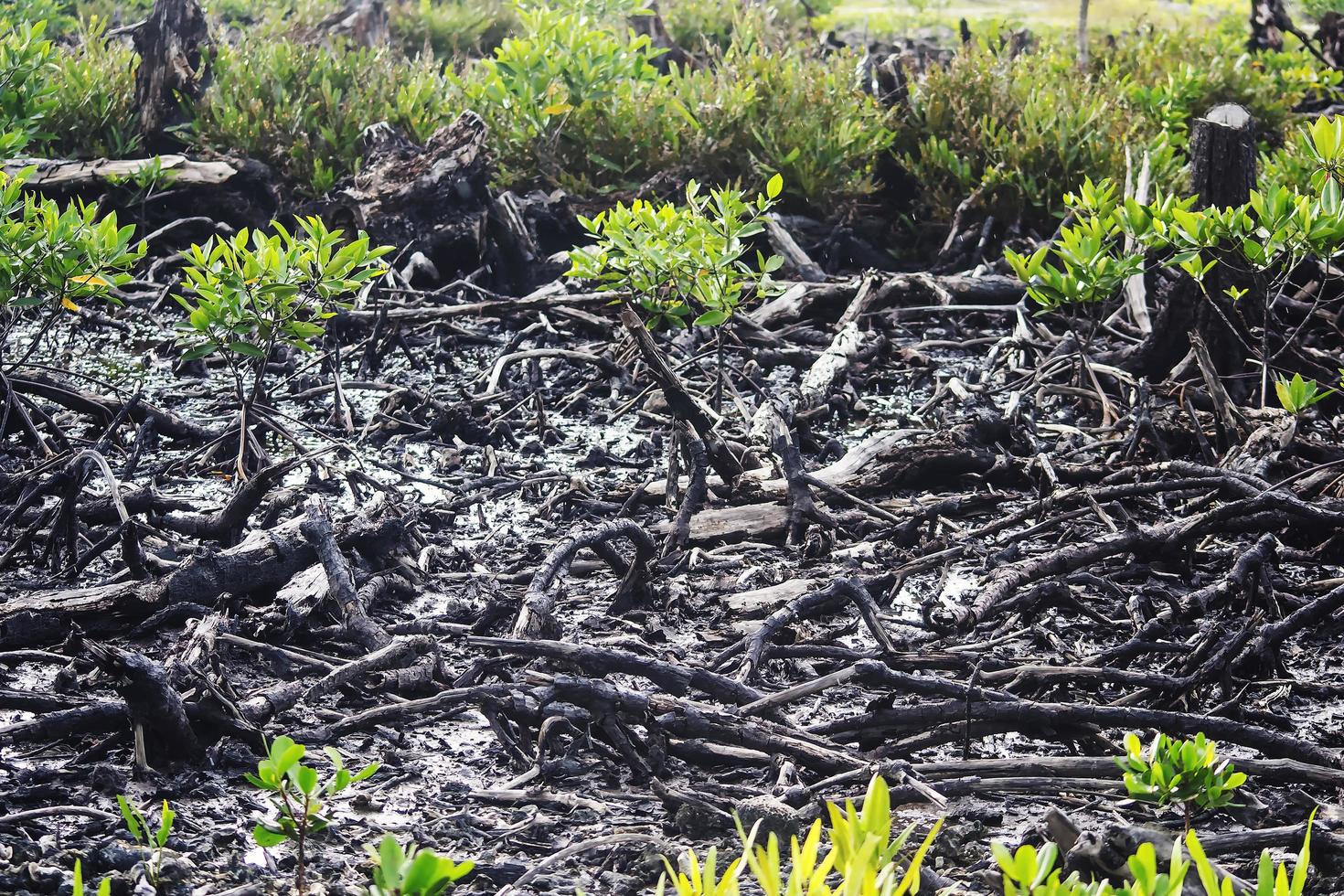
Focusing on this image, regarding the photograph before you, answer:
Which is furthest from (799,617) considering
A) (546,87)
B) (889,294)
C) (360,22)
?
(360,22)

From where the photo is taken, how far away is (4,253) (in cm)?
409

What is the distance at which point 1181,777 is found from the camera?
209 cm

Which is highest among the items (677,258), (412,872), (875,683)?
(412,872)

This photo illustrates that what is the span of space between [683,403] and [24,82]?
16.0 ft

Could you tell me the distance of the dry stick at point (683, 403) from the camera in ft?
14.1

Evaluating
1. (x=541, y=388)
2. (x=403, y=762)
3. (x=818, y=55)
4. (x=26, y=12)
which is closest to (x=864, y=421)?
(x=541, y=388)

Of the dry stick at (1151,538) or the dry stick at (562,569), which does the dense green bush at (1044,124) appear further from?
the dry stick at (562,569)

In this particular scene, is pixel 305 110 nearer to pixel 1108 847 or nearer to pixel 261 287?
pixel 261 287

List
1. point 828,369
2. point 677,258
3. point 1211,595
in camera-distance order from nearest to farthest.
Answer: point 1211,595, point 677,258, point 828,369

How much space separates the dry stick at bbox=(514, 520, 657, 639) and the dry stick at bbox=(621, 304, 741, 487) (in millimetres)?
786

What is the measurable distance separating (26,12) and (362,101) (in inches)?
195

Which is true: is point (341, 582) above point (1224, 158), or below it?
below

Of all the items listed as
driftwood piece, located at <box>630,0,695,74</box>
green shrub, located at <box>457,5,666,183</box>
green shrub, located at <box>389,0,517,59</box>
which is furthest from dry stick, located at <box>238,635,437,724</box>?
green shrub, located at <box>389,0,517,59</box>

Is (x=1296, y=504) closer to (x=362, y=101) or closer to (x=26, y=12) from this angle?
(x=362, y=101)
